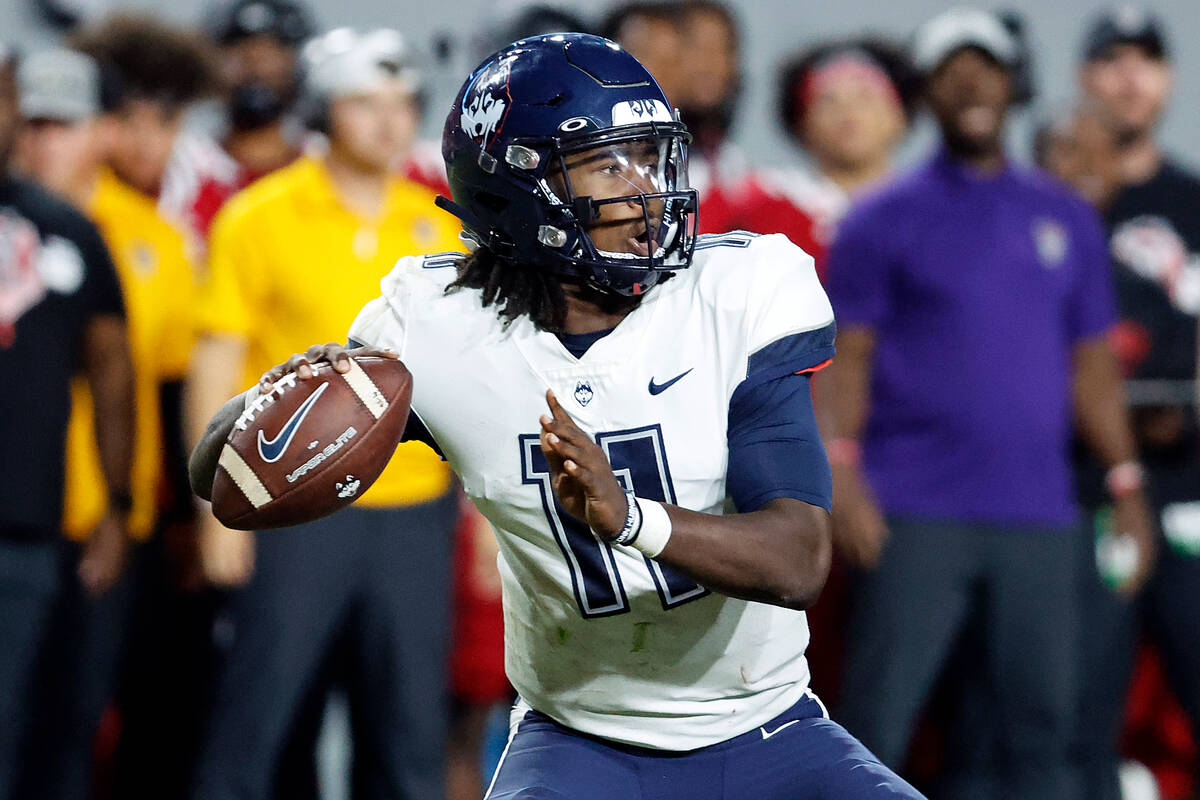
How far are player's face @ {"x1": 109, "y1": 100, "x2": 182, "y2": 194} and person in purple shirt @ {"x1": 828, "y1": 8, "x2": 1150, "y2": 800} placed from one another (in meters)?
2.11

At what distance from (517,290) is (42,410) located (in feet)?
6.42

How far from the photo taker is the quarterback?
8.56 ft

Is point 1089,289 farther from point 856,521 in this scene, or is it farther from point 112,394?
point 112,394

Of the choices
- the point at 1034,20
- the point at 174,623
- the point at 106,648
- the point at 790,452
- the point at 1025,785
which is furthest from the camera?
the point at 1034,20

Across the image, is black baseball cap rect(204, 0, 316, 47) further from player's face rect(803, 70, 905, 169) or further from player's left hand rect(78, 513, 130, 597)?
player's left hand rect(78, 513, 130, 597)

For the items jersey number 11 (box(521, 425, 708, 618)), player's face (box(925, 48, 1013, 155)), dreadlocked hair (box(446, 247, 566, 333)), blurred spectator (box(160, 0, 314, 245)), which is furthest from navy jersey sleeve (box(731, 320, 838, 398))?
blurred spectator (box(160, 0, 314, 245))

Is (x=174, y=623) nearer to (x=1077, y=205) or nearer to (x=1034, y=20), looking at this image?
(x=1077, y=205)

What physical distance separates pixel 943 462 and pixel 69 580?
7.16 ft

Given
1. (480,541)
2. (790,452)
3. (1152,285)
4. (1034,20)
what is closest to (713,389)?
(790,452)

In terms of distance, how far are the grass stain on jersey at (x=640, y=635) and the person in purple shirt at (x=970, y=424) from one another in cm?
161

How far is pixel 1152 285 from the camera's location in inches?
202

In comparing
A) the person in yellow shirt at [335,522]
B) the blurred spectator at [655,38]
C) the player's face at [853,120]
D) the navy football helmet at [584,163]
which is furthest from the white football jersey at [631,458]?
the player's face at [853,120]

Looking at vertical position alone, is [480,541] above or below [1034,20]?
below

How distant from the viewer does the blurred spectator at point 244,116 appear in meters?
5.32
